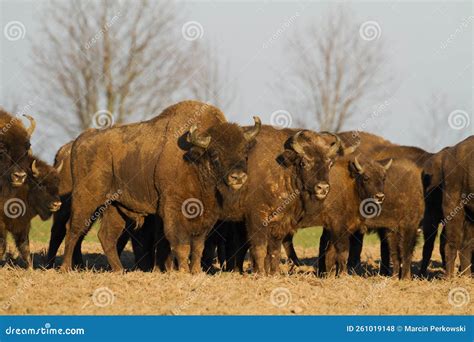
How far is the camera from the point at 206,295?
10.5 meters

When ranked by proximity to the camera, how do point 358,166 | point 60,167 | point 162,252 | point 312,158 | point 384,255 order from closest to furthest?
point 312,158, point 162,252, point 358,166, point 60,167, point 384,255

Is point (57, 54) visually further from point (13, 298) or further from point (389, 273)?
point (13, 298)

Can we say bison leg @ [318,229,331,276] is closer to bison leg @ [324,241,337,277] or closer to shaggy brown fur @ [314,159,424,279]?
bison leg @ [324,241,337,277]

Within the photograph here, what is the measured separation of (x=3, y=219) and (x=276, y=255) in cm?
517

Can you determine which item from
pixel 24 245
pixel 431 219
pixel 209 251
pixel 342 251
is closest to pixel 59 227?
pixel 24 245

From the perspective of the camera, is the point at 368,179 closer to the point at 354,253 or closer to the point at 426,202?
the point at 426,202

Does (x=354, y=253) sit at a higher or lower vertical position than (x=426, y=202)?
lower

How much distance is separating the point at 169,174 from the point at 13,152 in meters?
3.57

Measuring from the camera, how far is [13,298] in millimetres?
10445

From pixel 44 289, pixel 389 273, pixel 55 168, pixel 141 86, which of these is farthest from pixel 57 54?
pixel 44 289

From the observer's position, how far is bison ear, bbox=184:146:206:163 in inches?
526

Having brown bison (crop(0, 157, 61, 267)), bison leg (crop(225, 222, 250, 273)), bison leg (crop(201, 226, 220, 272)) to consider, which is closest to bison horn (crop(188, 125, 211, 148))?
bison leg (crop(225, 222, 250, 273))

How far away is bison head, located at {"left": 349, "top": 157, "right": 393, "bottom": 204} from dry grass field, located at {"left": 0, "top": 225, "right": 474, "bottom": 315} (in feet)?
9.33

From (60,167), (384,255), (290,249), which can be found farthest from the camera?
(290,249)
